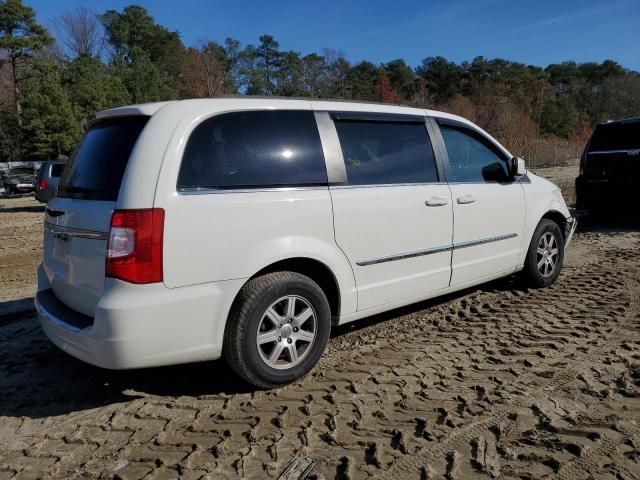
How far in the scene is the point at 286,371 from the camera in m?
3.37

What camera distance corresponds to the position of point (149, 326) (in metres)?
2.86

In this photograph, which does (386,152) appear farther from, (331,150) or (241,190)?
(241,190)

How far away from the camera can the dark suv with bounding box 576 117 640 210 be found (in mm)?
8656

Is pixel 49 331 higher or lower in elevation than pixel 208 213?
lower

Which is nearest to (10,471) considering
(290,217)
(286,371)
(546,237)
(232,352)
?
(232,352)

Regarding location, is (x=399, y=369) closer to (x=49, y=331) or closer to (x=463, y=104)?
(x=49, y=331)

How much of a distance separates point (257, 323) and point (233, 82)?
51689 millimetres

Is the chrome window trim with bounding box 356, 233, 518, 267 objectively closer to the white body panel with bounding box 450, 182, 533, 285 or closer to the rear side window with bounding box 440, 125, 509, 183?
the white body panel with bounding box 450, 182, 533, 285

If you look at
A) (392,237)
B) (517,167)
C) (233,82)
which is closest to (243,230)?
(392,237)

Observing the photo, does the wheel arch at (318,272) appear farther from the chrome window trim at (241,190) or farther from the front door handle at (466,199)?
the front door handle at (466,199)

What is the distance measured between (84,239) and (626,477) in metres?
3.05

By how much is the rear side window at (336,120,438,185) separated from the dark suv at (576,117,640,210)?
5987 mm

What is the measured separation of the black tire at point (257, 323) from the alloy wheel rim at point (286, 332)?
1.1 inches

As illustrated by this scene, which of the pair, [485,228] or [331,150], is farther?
[485,228]
